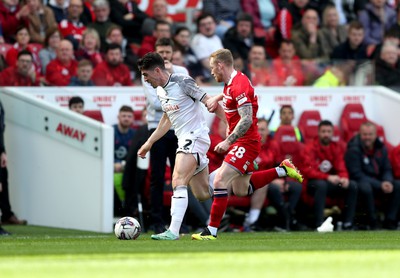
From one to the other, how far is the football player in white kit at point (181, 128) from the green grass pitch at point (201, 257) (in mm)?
512

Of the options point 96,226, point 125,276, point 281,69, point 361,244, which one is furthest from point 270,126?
point 125,276

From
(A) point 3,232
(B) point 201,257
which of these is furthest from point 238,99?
(A) point 3,232

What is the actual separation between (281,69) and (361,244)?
25.7 feet

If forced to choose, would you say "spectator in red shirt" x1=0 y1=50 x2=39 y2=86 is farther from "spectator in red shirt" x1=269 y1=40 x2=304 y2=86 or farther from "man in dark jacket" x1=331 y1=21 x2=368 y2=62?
"man in dark jacket" x1=331 y1=21 x2=368 y2=62

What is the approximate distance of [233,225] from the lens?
1891 centimetres

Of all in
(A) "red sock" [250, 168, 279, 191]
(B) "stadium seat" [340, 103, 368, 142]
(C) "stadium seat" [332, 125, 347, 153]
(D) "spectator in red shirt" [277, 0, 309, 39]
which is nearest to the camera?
(A) "red sock" [250, 168, 279, 191]

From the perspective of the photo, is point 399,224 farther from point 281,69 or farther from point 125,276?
point 125,276

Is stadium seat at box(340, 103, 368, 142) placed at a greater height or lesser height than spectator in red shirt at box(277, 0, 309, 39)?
lesser

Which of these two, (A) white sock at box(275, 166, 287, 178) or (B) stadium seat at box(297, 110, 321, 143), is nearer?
(A) white sock at box(275, 166, 287, 178)

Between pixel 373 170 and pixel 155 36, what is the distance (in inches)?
176

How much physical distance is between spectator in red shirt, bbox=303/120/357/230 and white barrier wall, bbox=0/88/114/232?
10.4 feet

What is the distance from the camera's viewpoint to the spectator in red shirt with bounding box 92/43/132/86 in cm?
1969

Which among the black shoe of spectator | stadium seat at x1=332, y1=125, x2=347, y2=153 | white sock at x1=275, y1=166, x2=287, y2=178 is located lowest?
the black shoe of spectator

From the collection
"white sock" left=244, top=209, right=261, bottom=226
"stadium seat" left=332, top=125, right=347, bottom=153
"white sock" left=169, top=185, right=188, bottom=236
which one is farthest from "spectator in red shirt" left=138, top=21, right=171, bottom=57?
"white sock" left=169, top=185, right=188, bottom=236
